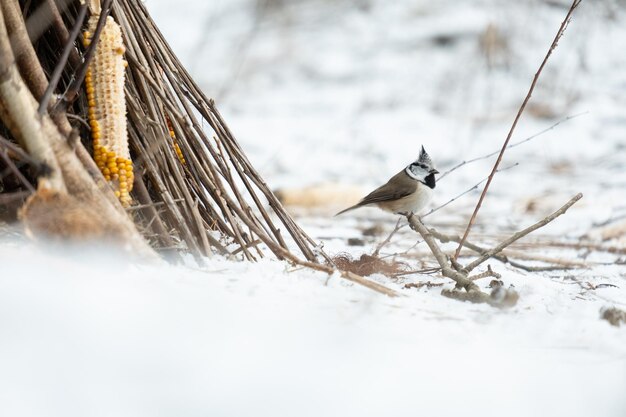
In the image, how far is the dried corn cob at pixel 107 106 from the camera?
199 centimetres

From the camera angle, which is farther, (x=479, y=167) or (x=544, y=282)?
(x=479, y=167)

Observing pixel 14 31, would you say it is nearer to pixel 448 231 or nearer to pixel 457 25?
pixel 448 231

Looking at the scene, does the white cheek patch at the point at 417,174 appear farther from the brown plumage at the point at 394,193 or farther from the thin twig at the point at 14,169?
the thin twig at the point at 14,169

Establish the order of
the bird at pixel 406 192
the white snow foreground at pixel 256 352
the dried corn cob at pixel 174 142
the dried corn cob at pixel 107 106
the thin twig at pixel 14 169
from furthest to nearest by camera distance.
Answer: the bird at pixel 406 192, the dried corn cob at pixel 174 142, the dried corn cob at pixel 107 106, the thin twig at pixel 14 169, the white snow foreground at pixel 256 352

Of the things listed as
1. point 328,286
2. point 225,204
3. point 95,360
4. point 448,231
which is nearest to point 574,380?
point 328,286

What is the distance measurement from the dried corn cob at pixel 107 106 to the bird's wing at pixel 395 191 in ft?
6.26

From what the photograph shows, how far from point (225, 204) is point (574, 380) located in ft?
3.77

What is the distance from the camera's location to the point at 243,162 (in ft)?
7.65

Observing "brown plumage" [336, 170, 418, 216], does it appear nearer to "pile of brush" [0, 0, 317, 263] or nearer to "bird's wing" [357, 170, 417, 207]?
"bird's wing" [357, 170, 417, 207]

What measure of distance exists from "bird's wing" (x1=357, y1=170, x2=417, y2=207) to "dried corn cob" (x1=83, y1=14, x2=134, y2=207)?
1.91 metres

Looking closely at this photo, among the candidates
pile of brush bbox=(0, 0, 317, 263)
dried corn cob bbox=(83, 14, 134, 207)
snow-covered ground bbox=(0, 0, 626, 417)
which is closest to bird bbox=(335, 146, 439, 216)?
snow-covered ground bbox=(0, 0, 626, 417)

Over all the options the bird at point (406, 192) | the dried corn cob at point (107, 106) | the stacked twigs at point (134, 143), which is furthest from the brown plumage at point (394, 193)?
the dried corn cob at point (107, 106)

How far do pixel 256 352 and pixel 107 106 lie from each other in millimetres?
849

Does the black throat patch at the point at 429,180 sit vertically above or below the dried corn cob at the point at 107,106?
above
